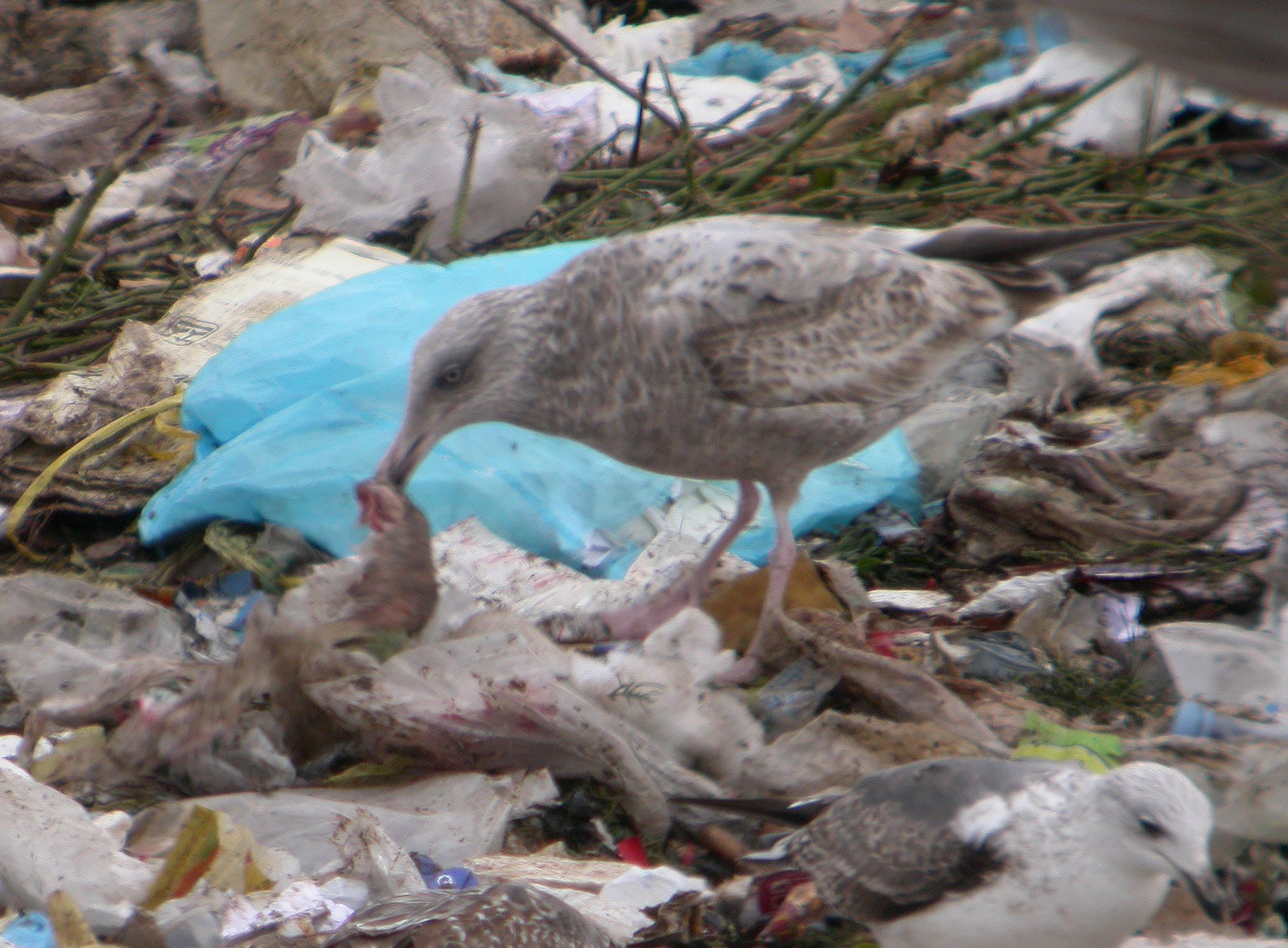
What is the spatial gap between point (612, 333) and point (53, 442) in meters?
1.73

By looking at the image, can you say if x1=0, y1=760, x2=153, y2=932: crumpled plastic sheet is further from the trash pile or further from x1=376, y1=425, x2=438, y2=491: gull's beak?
x1=376, y1=425, x2=438, y2=491: gull's beak

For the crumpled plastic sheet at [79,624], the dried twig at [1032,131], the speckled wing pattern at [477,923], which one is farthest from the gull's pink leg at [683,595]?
the dried twig at [1032,131]

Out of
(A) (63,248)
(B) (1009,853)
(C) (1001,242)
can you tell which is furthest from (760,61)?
(B) (1009,853)

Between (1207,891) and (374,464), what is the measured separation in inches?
89.0

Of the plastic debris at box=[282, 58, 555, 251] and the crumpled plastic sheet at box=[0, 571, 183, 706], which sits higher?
the plastic debris at box=[282, 58, 555, 251]

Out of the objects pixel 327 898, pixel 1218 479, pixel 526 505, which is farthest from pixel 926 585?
pixel 327 898

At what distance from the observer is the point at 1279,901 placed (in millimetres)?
2152

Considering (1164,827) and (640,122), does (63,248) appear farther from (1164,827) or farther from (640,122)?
(1164,827)

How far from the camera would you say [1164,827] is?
165cm

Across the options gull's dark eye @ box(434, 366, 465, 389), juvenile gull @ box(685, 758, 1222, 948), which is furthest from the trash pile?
gull's dark eye @ box(434, 366, 465, 389)

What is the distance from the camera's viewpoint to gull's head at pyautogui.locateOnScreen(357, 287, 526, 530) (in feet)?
9.02

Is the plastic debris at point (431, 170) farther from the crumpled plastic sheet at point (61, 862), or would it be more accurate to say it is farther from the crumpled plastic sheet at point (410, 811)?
the crumpled plastic sheet at point (61, 862)

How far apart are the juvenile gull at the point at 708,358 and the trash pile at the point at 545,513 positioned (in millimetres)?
179

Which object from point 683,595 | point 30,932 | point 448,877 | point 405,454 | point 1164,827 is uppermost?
point 1164,827
